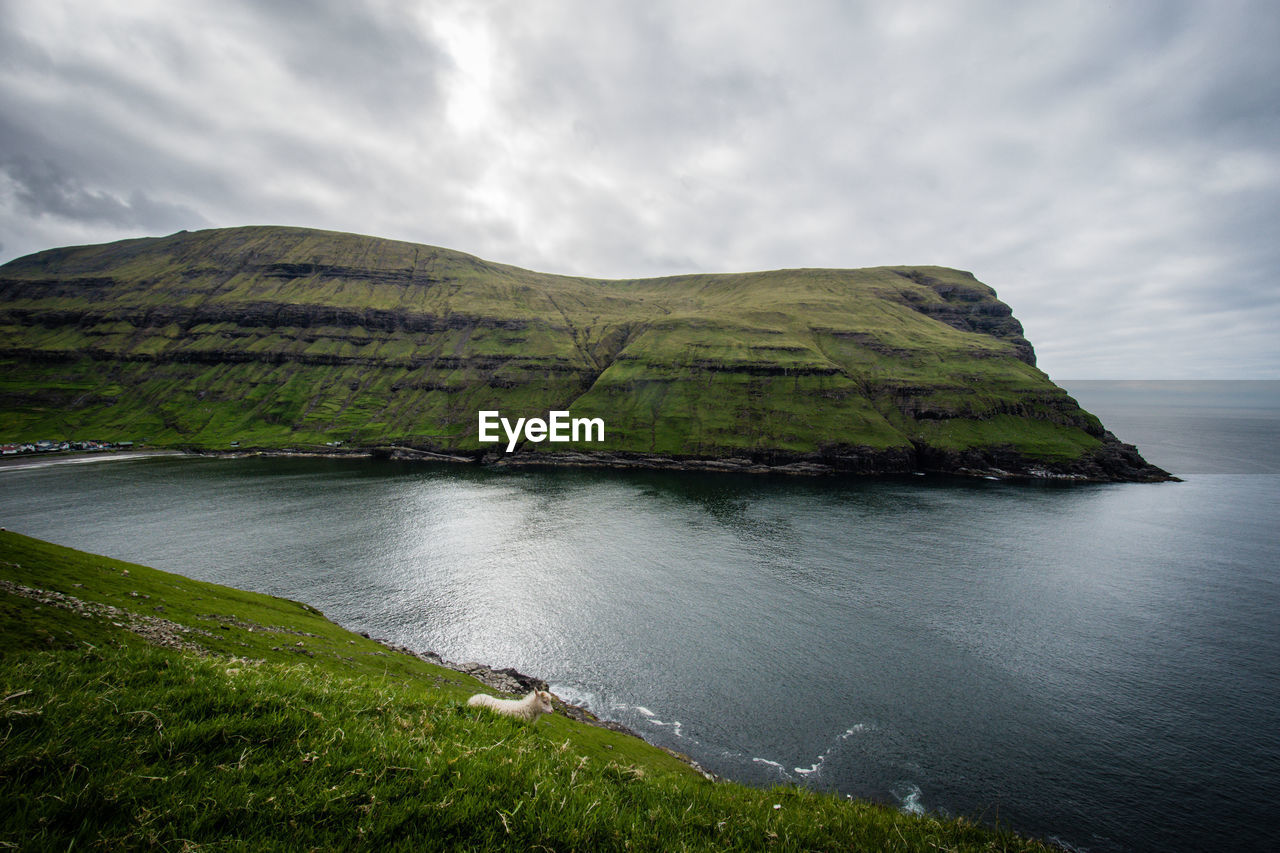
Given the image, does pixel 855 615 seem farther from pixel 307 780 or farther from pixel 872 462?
pixel 872 462

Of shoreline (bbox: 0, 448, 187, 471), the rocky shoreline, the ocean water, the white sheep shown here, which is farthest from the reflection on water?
shoreline (bbox: 0, 448, 187, 471)

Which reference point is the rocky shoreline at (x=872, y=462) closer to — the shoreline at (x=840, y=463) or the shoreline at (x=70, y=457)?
the shoreline at (x=840, y=463)

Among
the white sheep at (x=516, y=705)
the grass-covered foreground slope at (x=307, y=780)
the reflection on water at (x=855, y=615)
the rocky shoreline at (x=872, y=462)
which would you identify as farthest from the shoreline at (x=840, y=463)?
the grass-covered foreground slope at (x=307, y=780)

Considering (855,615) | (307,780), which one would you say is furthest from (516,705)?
(855,615)

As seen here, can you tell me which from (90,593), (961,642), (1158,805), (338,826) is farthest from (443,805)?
(961,642)

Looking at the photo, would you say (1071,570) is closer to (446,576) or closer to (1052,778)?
(1052,778)

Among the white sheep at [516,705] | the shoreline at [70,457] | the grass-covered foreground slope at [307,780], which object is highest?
the grass-covered foreground slope at [307,780]
